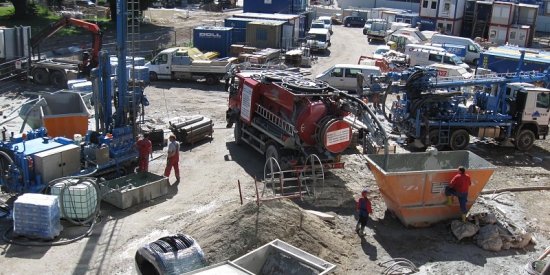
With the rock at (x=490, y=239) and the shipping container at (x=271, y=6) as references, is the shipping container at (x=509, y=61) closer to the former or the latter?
the shipping container at (x=271, y=6)

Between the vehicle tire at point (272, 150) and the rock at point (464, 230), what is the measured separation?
18.0 ft

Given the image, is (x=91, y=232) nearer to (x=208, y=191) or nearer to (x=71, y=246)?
(x=71, y=246)

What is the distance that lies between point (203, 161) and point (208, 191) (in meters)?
2.56

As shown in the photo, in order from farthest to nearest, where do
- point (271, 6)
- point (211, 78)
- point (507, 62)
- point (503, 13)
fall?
point (271, 6) < point (503, 13) < point (507, 62) < point (211, 78)

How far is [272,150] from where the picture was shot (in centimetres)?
1727

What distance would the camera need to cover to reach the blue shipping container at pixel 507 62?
3200 centimetres

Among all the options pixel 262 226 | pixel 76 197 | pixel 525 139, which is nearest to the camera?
pixel 262 226

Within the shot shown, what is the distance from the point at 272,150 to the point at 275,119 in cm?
A: 93

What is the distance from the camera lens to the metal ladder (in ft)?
53.2

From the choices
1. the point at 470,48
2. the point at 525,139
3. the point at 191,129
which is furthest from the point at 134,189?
the point at 470,48

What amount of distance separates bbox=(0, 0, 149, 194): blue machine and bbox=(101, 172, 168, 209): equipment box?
23.8 inches

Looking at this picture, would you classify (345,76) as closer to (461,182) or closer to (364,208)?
(461,182)

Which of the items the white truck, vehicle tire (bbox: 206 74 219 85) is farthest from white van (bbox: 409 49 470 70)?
vehicle tire (bbox: 206 74 219 85)

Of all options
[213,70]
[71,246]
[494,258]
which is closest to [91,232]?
[71,246]
